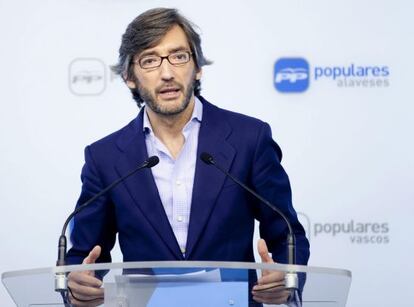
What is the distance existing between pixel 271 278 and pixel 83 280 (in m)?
0.43

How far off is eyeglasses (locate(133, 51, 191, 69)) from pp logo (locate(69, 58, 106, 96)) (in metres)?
0.81

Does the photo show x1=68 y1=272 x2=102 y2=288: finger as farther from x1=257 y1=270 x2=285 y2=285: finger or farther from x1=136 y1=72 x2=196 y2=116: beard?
x1=136 y1=72 x2=196 y2=116: beard

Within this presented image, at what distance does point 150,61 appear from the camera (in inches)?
118

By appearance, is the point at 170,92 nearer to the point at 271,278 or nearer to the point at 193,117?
the point at 193,117

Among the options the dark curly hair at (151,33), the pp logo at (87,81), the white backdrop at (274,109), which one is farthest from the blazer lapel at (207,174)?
the pp logo at (87,81)

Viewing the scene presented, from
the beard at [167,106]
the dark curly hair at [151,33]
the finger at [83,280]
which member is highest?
the dark curly hair at [151,33]

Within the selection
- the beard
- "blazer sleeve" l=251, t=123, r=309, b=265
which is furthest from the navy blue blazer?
the beard

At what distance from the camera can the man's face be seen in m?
2.95

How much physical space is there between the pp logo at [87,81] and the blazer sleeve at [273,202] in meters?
1.06

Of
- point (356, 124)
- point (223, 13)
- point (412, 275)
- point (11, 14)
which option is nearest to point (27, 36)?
point (11, 14)

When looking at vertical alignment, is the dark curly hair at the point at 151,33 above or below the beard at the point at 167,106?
above

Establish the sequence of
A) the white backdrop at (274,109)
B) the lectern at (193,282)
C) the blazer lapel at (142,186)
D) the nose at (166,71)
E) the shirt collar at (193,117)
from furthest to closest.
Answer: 1. the white backdrop at (274,109)
2. the shirt collar at (193,117)
3. the nose at (166,71)
4. the blazer lapel at (142,186)
5. the lectern at (193,282)

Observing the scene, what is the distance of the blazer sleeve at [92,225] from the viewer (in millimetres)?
2875

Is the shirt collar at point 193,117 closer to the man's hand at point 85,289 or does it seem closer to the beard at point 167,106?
the beard at point 167,106
